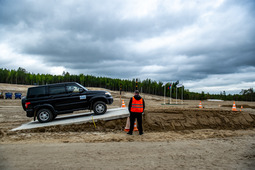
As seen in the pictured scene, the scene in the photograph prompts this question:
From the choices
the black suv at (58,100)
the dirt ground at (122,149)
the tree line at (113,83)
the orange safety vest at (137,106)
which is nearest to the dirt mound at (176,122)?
the dirt ground at (122,149)

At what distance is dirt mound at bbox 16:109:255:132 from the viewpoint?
29.7ft

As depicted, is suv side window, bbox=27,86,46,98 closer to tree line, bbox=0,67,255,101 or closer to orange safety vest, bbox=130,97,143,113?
orange safety vest, bbox=130,97,143,113

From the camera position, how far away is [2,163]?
4574 millimetres

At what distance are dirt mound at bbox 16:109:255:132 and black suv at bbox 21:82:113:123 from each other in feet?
4.36

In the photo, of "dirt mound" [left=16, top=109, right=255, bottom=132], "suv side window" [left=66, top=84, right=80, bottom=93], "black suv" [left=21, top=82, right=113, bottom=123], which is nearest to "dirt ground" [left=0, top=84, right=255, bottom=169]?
"dirt mound" [left=16, top=109, right=255, bottom=132]

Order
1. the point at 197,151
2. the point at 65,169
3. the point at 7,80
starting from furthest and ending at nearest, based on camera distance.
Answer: the point at 7,80
the point at 197,151
the point at 65,169

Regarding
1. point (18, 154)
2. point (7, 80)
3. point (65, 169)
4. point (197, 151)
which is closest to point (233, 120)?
point (197, 151)

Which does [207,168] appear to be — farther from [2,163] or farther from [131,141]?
[2,163]

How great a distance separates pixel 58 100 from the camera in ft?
32.9

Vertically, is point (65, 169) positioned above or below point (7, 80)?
below

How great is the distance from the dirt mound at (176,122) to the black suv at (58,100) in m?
1.33

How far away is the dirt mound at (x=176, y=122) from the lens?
905 cm

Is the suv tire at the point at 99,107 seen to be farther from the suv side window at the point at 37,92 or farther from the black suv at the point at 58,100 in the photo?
the suv side window at the point at 37,92

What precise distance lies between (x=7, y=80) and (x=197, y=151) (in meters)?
99.7
